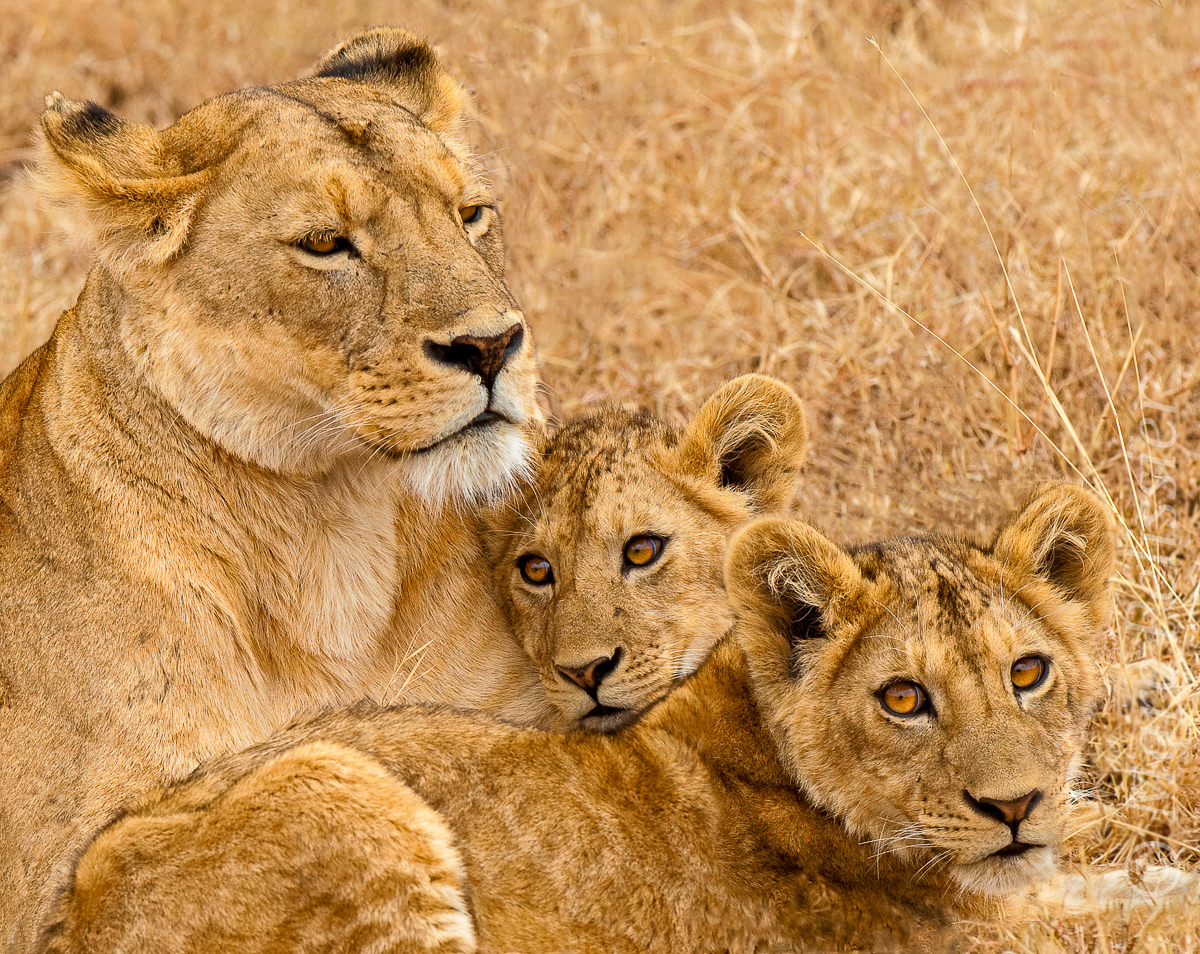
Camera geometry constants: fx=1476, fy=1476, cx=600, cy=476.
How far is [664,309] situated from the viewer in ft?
21.9

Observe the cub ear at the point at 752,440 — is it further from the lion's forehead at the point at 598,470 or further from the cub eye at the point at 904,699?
the cub eye at the point at 904,699

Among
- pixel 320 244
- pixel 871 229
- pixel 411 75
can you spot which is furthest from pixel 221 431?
pixel 871 229

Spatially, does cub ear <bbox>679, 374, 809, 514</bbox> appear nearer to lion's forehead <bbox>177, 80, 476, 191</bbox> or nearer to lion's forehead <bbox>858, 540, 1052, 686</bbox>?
lion's forehead <bbox>858, 540, 1052, 686</bbox>

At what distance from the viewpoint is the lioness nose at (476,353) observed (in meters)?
3.26

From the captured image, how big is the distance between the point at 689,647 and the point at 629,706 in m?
0.26

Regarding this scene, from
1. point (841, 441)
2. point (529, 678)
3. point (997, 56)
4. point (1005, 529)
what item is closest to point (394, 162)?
point (529, 678)

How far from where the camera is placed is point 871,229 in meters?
6.41

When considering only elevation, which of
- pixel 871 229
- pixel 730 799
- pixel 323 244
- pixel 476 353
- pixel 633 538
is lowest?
pixel 730 799

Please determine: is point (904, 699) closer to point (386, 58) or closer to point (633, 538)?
point (633, 538)

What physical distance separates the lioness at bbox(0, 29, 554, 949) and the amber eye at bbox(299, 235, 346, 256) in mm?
13

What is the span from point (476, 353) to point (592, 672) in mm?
904

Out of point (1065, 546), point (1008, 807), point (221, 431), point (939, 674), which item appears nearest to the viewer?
point (1008, 807)

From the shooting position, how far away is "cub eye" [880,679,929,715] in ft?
10.2

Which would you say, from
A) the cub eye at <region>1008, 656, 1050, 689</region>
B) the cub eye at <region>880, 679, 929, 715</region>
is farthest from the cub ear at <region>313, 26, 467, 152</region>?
the cub eye at <region>1008, 656, 1050, 689</region>
